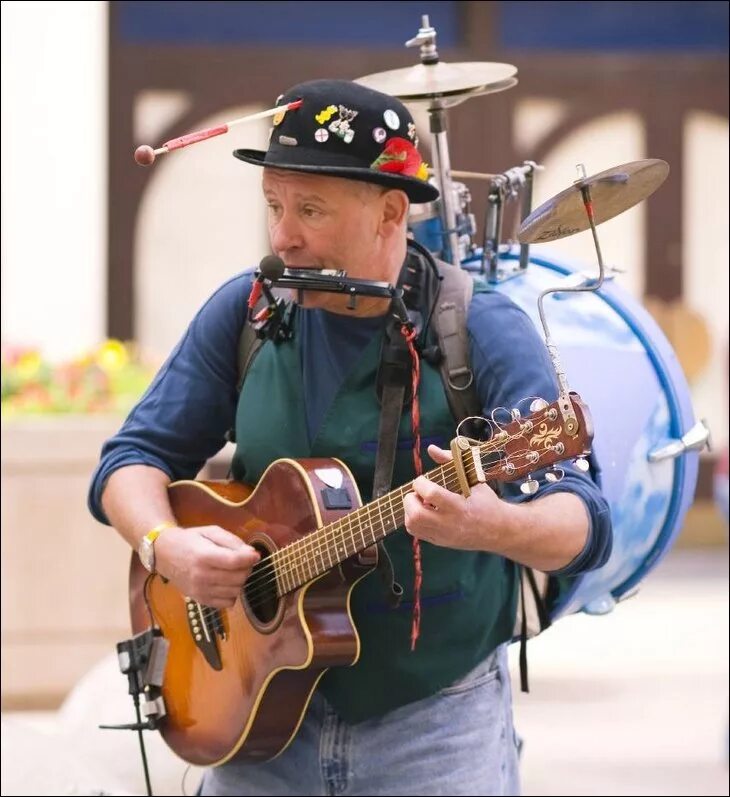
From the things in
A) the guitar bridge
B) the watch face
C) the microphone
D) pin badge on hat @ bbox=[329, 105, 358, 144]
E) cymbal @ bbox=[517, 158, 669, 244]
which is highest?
pin badge on hat @ bbox=[329, 105, 358, 144]

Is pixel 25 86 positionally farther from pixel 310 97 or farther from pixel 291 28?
pixel 310 97

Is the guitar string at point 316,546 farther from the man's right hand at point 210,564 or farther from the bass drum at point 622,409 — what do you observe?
the bass drum at point 622,409

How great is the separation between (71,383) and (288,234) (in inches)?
160

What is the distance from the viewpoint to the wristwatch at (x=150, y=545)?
279cm

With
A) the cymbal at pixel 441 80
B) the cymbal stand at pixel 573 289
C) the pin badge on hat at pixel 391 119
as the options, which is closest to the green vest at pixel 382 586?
the pin badge on hat at pixel 391 119

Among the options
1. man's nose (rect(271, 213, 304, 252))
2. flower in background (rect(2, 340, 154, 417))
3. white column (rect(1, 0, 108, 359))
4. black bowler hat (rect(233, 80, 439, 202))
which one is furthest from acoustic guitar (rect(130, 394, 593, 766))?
white column (rect(1, 0, 108, 359))

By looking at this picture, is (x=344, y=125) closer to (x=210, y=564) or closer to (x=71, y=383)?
(x=210, y=564)

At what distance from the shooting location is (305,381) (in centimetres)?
278

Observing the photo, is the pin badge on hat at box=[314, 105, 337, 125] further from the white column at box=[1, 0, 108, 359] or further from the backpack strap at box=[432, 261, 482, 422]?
the white column at box=[1, 0, 108, 359]

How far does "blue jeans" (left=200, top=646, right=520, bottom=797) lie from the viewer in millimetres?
2750

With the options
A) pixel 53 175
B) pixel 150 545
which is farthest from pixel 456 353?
pixel 53 175

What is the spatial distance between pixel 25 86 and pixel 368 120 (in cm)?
740

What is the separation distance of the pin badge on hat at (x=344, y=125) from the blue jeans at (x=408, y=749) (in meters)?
0.94

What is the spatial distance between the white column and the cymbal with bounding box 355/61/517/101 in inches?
258
